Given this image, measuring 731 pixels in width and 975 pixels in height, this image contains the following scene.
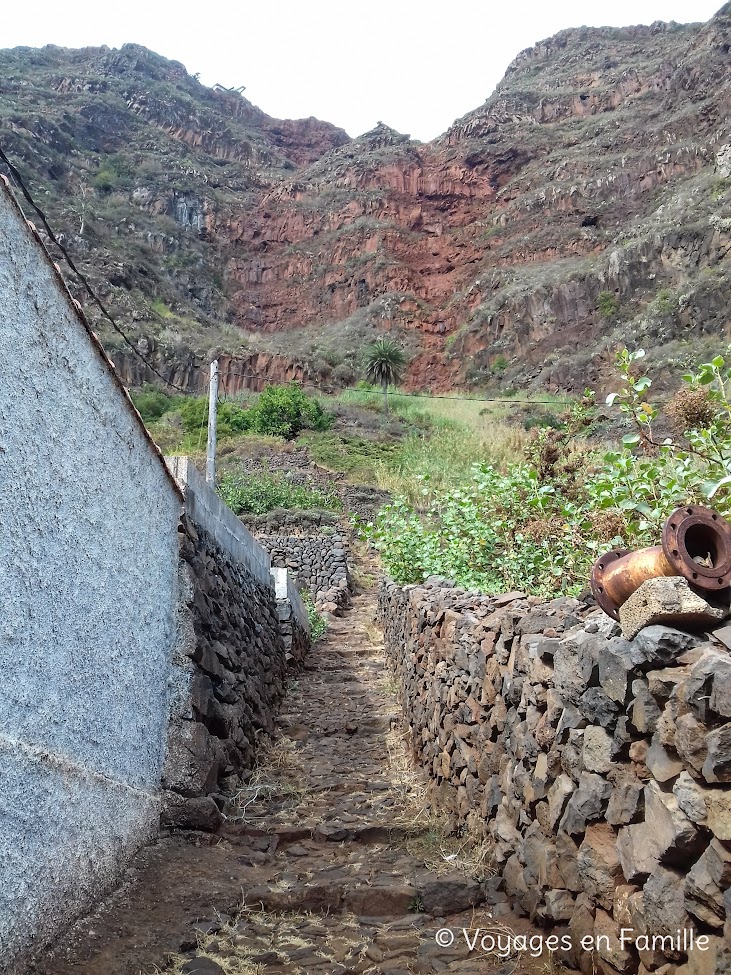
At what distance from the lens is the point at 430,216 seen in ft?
179

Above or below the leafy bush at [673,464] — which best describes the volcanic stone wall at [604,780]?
below

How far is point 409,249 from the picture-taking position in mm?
52219

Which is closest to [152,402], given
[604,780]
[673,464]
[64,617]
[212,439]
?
[212,439]

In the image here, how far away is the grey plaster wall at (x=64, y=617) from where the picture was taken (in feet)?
7.89

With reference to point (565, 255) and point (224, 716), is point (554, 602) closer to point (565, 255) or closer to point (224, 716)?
point (224, 716)

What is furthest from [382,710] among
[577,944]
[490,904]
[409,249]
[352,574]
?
[409,249]

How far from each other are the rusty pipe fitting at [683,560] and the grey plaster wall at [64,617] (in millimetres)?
2264

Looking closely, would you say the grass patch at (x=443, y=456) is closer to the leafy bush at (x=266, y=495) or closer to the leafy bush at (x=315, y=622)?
the leafy bush at (x=266, y=495)

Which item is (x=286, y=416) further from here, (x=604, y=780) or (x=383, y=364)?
(x=604, y=780)

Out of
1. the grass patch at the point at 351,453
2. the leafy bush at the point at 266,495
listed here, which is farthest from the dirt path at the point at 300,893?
the grass patch at the point at 351,453

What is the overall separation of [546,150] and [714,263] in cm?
2663

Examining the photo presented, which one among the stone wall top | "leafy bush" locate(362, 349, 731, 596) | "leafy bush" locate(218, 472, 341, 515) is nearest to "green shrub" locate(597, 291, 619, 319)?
"leafy bush" locate(218, 472, 341, 515)

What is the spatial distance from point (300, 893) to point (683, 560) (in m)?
2.42

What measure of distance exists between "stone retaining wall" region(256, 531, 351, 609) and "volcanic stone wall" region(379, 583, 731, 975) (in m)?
11.0
